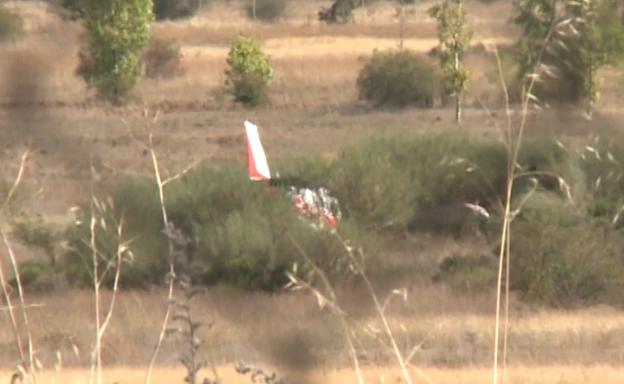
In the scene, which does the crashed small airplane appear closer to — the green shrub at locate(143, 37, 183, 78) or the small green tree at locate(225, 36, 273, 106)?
the green shrub at locate(143, 37, 183, 78)

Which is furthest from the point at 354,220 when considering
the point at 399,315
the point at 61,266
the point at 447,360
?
the point at 399,315

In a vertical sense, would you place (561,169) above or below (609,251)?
above

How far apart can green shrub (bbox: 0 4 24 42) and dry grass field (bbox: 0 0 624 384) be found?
23 millimetres

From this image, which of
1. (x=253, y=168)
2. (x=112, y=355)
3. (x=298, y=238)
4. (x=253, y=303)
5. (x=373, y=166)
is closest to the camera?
(x=253, y=303)

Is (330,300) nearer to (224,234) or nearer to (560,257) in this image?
(560,257)

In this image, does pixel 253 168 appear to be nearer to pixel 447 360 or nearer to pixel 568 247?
pixel 568 247

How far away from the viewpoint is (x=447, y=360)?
1121 cm

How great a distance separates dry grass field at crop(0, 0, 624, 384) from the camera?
3586mm

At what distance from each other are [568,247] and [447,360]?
4691 millimetres

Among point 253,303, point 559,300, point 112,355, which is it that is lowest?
point 559,300

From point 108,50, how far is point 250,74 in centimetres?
3578

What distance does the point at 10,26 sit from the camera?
10.5 feet

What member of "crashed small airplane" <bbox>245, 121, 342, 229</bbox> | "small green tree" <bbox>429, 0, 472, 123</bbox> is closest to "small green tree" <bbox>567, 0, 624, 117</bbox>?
"crashed small airplane" <bbox>245, 121, 342, 229</bbox>

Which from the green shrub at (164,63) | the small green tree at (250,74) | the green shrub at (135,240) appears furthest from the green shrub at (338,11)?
the small green tree at (250,74)
